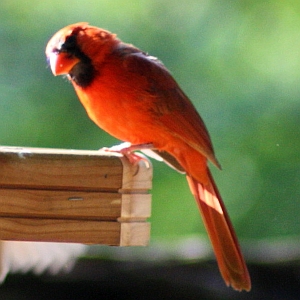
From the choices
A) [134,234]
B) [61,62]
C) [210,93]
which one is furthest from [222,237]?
[210,93]

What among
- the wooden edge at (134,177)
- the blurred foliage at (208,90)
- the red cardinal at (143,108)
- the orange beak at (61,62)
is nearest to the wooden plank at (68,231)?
the wooden edge at (134,177)

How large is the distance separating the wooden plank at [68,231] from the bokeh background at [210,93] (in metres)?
1.96

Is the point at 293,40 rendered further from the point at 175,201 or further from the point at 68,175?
the point at 68,175

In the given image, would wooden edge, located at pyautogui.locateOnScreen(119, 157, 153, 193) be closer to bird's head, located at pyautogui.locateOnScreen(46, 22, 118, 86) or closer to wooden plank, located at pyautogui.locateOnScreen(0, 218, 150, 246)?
wooden plank, located at pyautogui.locateOnScreen(0, 218, 150, 246)

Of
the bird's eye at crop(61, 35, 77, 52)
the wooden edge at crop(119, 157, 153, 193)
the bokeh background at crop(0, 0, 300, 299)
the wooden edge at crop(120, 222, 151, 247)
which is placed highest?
the bird's eye at crop(61, 35, 77, 52)

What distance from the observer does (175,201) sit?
4.08 metres

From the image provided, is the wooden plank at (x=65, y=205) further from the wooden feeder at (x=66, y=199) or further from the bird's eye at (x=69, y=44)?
the bird's eye at (x=69, y=44)

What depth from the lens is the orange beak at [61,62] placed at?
2375 mm

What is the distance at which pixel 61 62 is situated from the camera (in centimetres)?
240

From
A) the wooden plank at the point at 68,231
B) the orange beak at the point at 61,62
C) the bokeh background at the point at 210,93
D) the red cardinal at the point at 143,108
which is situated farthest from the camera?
the bokeh background at the point at 210,93

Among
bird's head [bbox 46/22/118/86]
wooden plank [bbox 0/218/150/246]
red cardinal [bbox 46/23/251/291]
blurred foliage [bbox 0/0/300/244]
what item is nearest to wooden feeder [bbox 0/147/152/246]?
wooden plank [bbox 0/218/150/246]

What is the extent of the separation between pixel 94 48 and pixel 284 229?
2045 mm

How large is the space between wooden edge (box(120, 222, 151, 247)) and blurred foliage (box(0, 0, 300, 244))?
1.92 meters

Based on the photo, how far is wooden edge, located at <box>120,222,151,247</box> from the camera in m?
1.89
